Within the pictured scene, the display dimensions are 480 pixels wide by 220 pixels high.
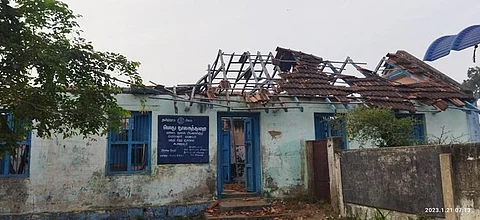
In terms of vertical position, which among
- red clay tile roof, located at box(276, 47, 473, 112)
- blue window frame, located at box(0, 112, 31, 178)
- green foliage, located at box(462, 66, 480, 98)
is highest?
green foliage, located at box(462, 66, 480, 98)

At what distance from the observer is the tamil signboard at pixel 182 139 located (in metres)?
8.47

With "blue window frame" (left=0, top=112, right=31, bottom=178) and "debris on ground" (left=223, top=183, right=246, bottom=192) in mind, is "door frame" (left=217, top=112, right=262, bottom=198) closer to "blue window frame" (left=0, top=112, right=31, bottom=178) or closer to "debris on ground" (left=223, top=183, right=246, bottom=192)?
"debris on ground" (left=223, top=183, right=246, bottom=192)

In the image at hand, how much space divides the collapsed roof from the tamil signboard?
622mm

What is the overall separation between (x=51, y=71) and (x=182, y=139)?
14.4 feet

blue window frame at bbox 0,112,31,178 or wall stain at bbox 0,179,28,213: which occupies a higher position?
blue window frame at bbox 0,112,31,178

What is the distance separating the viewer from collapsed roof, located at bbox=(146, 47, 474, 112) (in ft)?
29.2

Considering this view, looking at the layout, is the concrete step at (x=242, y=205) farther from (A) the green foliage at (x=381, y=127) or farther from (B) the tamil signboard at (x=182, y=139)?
(A) the green foliage at (x=381, y=127)

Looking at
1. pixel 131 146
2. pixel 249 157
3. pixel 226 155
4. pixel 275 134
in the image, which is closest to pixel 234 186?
pixel 226 155

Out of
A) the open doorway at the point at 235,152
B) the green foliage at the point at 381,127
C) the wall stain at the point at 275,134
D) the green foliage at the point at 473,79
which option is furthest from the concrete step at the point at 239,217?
the green foliage at the point at 473,79

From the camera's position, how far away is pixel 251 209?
8.25 metres

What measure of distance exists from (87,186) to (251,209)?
11.8 feet

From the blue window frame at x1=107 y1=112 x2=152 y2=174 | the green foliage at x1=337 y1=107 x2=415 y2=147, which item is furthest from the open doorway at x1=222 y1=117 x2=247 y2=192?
the green foliage at x1=337 y1=107 x2=415 y2=147

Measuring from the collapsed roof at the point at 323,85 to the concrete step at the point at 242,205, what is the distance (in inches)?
89.6

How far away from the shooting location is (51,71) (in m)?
4.48
